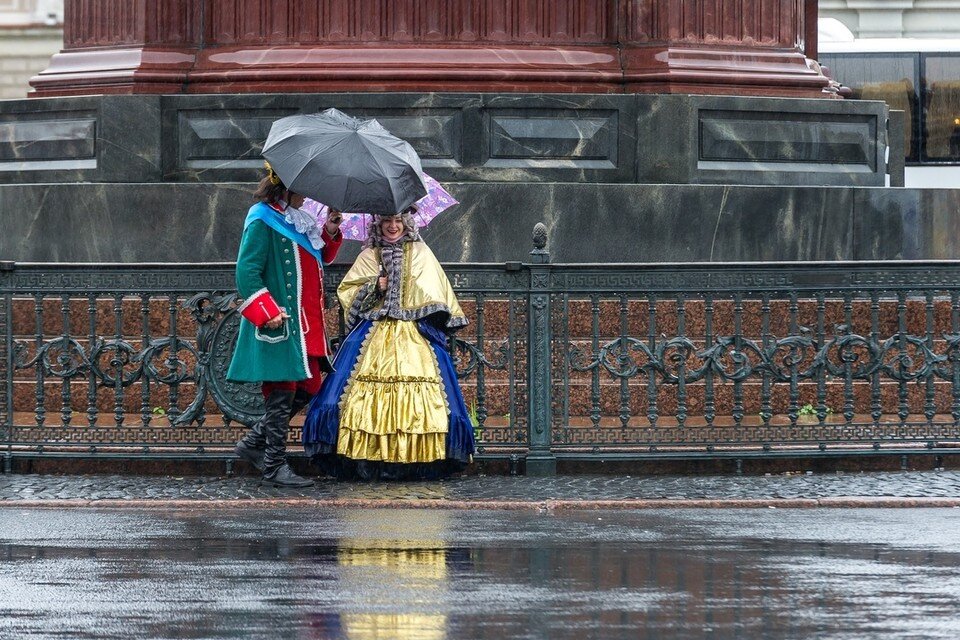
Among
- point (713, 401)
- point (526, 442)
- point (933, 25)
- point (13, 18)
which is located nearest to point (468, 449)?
point (526, 442)

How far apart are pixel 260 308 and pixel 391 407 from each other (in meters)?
0.90

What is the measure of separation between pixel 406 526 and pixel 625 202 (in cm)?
481

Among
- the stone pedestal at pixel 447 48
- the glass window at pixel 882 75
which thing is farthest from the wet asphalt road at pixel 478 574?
the glass window at pixel 882 75

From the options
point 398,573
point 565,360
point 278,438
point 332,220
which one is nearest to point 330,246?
point 332,220

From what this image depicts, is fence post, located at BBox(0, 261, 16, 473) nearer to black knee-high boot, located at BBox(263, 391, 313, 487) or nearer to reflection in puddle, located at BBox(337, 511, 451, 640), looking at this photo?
black knee-high boot, located at BBox(263, 391, 313, 487)

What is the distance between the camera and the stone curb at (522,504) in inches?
401

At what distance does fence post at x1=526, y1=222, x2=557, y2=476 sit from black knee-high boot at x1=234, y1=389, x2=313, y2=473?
1.25m

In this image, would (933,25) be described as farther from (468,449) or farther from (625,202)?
(468,449)

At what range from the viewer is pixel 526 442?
11.3 metres

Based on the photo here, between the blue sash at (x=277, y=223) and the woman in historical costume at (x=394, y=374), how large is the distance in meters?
0.33

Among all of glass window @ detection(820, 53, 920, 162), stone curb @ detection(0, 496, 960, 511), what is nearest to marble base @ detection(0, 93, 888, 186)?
stone curb @ detection(0, 496, 960, 511)

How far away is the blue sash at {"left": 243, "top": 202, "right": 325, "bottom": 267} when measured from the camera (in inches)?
421

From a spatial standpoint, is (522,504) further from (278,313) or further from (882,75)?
(882,75)

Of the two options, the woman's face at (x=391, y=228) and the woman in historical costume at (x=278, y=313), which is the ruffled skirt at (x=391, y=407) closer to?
the woman in historical costume at (x=278, y=313)
